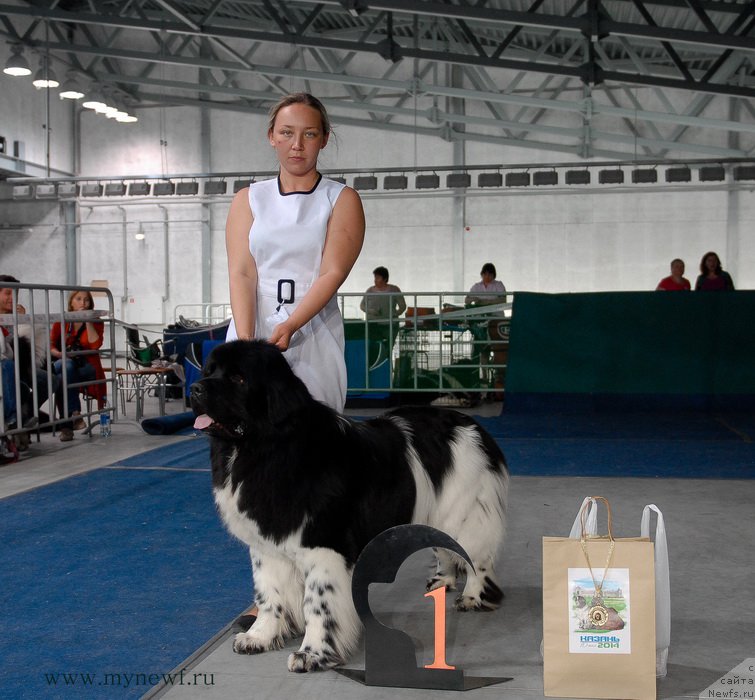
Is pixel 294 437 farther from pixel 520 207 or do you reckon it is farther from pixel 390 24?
pixel 520 207

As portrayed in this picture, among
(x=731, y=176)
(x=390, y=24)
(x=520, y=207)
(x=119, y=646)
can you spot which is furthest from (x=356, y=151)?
(x=119, y=646)

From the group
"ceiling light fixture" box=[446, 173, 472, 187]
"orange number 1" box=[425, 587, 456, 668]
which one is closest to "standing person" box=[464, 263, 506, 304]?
"ceiling light fixture" box=[446, 173, 472, 187]

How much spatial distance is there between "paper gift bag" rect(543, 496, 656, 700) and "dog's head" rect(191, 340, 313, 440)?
0.84m

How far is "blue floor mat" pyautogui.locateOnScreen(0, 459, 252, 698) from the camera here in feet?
8.36

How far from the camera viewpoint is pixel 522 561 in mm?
3697

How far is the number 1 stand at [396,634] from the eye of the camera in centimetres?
236

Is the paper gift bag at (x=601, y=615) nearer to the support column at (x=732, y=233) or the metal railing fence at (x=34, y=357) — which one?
the metal railing fence at (x=34, y=357)

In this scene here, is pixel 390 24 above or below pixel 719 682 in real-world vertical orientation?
above

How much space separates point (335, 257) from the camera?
8.52 feet

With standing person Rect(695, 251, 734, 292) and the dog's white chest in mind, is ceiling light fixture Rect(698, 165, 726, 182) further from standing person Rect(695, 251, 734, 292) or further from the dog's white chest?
the dog's white chest

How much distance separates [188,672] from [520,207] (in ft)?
54.6

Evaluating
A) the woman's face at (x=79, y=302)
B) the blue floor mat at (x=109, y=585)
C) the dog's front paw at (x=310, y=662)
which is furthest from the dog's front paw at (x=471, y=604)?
the woman's face at (x=79, y=302)

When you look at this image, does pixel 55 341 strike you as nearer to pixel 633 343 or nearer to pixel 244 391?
pixel 633 343

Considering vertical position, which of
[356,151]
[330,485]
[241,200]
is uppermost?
[356,151]
